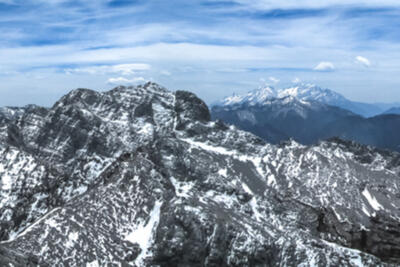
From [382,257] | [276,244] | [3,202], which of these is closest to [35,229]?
[3,202]

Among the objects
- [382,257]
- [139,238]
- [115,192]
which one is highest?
[115,192]

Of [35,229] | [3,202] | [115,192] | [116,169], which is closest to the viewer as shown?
[35,229]

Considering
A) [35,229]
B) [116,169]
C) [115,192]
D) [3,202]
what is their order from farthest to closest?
1. [3,202]
2. [116,169]
3. [115,192]
4. [35,229]

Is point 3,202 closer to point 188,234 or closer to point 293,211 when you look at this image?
point 188,234

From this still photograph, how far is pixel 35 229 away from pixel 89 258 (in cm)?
2091

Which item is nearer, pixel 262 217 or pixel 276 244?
pixel 276 244

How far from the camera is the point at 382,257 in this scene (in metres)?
142

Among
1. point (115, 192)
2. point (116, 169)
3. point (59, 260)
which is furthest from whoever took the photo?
point (116, 169)

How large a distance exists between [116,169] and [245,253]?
213 ft

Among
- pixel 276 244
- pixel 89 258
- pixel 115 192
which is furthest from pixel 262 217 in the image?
pixel 89 258

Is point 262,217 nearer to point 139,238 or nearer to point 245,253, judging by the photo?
point 245,253

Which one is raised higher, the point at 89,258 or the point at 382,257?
the point at 89,258

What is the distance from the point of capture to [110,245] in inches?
5438

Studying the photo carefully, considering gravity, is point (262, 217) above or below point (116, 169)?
below
